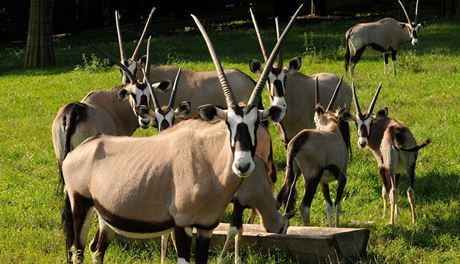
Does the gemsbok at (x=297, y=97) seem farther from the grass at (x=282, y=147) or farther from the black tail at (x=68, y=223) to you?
the black tail at (x=68, y=223)

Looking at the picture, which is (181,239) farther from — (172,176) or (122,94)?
(122,94)

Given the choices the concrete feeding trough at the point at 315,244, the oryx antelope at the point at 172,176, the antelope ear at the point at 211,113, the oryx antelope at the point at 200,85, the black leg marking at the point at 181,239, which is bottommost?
the concrete feeding trough at the point at 315,244

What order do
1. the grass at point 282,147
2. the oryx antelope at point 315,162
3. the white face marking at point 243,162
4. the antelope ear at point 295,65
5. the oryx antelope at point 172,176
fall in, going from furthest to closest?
the antelope ear at point 295,65, the oryx antelope at point 315,162, the grass at point 282,147, the oryx antelope at point 172,176, the white face marking at point 243,162

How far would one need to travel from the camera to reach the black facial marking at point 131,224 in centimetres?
549

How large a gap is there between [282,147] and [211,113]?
5789mm

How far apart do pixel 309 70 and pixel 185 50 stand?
637 cm

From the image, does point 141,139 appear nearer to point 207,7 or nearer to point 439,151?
point 439,151

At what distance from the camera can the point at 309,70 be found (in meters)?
17.6

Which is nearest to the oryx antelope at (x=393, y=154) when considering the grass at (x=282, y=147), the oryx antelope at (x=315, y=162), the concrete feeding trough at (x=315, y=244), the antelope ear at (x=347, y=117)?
the antelope ear at (x=347, y=117)

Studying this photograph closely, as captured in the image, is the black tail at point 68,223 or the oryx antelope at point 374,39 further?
the oryx antelope at point 374,39

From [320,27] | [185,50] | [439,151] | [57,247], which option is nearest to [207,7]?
[320,27]

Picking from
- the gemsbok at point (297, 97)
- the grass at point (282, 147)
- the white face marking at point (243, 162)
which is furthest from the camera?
the gemsbok at point (297, 97)

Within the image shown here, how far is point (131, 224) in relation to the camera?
555 cm

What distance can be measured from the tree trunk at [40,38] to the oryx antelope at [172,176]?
17.4 metres
